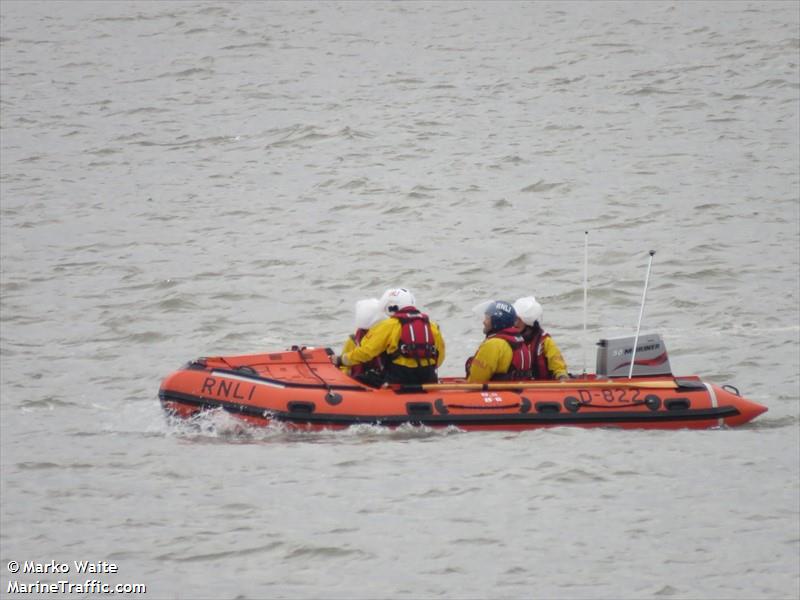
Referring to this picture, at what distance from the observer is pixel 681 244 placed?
20.0 metres

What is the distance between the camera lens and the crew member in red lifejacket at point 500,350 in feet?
40.1

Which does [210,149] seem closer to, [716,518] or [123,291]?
[123,291]

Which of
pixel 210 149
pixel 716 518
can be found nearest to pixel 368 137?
pixel 210 149

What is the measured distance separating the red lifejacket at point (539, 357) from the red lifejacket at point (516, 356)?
6 centimetres

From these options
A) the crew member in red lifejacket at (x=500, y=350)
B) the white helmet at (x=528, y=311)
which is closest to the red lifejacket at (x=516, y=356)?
the crew member in red lifejacket at (x=500, y=350)

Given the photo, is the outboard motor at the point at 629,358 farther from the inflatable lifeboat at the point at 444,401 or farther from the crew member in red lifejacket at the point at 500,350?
the crew member in red lifejacket at the point at 500,350

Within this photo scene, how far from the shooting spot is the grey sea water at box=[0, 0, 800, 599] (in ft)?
32.2

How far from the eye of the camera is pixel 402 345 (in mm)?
12164

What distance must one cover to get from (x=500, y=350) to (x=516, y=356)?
0.50 feet

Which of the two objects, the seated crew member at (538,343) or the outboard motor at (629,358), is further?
the outboard motor at (629,358)

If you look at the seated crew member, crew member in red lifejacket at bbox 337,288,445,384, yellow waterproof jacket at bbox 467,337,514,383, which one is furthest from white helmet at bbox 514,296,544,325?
crew member in red lifejacket at bbox 337,288,445,384

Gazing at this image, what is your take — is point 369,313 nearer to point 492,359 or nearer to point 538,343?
point 492,359

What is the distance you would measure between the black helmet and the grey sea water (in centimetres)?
89

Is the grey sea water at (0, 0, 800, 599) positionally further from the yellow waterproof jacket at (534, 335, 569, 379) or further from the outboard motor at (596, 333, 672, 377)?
the outboard motor at (596, 333, 672, 377)
